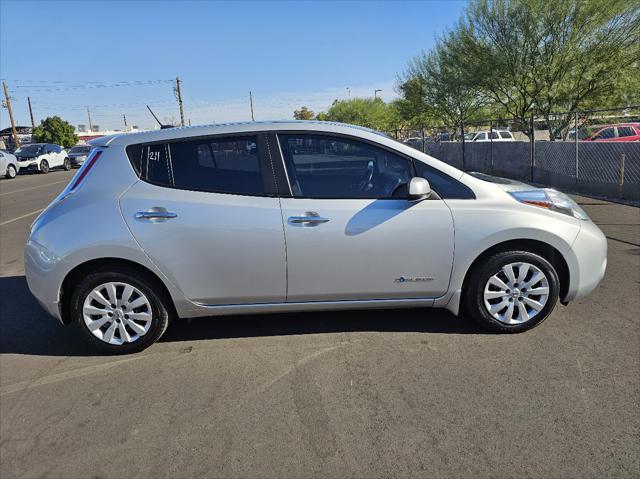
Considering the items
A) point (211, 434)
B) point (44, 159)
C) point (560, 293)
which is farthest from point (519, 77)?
point (44, 159)

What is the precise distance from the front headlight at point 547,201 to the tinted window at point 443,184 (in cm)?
40

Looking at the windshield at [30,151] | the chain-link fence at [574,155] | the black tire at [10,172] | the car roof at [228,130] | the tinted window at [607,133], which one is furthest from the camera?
the windshield at [30,151]

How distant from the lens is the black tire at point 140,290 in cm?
353

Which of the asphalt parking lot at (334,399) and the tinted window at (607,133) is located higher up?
the tinted window at (607,133)

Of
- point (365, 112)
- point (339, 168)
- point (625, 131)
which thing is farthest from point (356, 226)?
point (365, 112)

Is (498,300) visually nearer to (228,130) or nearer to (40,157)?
(228,130)

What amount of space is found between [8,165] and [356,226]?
1014 inches

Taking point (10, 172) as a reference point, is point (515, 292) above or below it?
below

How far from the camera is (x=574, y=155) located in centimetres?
1116

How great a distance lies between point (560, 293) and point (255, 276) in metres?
2.39

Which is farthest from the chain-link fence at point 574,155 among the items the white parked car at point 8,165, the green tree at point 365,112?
the green tree at point 365,112

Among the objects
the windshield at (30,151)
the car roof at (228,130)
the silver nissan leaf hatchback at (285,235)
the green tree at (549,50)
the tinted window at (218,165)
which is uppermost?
the green tree at (549,50)

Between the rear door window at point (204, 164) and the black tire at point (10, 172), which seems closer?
the rear door window at point (204, 164)

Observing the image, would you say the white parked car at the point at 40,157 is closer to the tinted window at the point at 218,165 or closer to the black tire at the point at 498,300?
the tinted window at the point at 218,165
